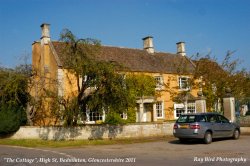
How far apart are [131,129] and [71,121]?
4.62 meters

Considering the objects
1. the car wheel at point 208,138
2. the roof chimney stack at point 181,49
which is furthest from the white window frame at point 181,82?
the car wheel at point 208,138

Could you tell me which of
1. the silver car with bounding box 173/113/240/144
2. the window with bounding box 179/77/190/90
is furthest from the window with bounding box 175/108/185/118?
the silver car with bounding box 173/113/240/144

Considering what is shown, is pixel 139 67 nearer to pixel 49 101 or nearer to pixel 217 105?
pixel 217 105

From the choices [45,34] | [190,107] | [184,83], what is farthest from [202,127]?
[45,34]

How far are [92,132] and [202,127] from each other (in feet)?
30.6

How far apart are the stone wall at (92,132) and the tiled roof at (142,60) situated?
11.8 metres

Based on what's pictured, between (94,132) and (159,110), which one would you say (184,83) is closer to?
(159,110)

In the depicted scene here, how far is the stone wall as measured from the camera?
83.0 feet

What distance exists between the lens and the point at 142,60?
41375 mm

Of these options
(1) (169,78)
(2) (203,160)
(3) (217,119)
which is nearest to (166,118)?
(1) (169,78)

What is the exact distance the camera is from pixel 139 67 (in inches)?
1549

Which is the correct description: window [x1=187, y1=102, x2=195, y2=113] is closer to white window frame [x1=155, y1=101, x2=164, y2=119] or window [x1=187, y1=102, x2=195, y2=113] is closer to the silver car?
white window frame [x1=155, y1=101, x2=164, y2=119]

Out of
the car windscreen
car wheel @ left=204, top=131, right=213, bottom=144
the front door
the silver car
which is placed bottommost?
car wheel @ left=204, top=131, right=213, bottom=144

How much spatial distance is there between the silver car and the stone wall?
256 inches
